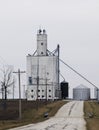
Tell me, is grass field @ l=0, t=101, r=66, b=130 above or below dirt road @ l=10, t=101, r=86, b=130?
below

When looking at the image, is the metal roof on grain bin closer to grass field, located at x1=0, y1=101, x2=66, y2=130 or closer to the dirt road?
grass field, located at x1=0, y1=101, x2=66, y2=130

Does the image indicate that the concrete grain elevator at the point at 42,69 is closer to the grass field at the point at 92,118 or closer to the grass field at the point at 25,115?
the grass field at the point at 25,115

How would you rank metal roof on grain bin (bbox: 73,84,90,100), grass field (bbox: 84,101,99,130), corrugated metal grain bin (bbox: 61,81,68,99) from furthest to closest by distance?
metal roof on grain bin (bbox: 73,84,90,100) → corrugated metal grain bin (bbox: 61,81,68,99) → grass field (bbox: 84,101,99,130)

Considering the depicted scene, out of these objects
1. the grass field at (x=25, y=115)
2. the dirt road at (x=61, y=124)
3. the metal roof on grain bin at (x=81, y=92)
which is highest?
the metal roof on grain bin at (x=81, y=92)

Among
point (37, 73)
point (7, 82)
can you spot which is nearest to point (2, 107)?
point (7, 82)

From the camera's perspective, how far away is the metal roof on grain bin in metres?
178

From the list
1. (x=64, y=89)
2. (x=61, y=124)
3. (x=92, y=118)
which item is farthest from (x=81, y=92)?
(x=61, y=124)

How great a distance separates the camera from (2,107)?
112250mm

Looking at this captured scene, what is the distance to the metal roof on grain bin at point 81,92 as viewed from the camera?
584 ft

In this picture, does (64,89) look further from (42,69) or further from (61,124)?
(61,124)

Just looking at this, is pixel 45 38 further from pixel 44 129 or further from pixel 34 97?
pixel 44 129

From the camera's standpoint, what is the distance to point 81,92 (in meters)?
177

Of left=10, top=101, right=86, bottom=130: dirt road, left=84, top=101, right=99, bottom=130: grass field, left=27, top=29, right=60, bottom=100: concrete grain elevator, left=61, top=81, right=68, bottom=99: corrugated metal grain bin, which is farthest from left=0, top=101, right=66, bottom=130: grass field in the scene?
left=61, top=81, right=68, bottom=99: corrugated metal grain bin

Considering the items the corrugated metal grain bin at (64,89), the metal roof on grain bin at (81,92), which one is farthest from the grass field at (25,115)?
the metal roof on grain bin at (81,92)
